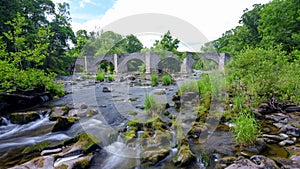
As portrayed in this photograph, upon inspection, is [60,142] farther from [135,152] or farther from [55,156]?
[135,152]

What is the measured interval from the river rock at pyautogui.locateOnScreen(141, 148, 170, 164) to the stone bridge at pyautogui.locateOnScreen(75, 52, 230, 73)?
80.6ft

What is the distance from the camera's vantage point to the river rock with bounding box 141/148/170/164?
161 inches

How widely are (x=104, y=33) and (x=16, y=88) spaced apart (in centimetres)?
4404

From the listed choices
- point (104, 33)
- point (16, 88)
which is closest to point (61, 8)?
point (104, 33)

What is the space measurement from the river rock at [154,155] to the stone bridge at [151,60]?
2457cm

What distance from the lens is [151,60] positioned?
32312 mm

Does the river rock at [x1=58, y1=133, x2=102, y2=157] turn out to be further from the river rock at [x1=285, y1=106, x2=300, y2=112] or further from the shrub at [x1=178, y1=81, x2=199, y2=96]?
the river rock at [x1=285, y1=106, x2=300, y2=112]

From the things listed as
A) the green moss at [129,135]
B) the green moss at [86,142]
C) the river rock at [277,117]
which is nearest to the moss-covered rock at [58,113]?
the green moss at [86,142]

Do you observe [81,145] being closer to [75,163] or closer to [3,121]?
[75,163]

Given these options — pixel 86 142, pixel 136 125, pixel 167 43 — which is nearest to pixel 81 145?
pixel 86 142

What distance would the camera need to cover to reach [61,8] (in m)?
30.0

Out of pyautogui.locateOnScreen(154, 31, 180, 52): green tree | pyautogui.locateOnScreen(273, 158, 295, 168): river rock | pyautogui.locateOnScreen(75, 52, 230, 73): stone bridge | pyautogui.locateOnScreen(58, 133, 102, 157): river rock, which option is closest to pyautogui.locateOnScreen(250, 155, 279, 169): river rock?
pyautogui.locateOnScreen(273, 158, 295, 168): river rock

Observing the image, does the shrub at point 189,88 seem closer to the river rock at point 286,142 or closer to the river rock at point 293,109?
the river rock at point 293,109

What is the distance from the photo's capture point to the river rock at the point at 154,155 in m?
4.09
